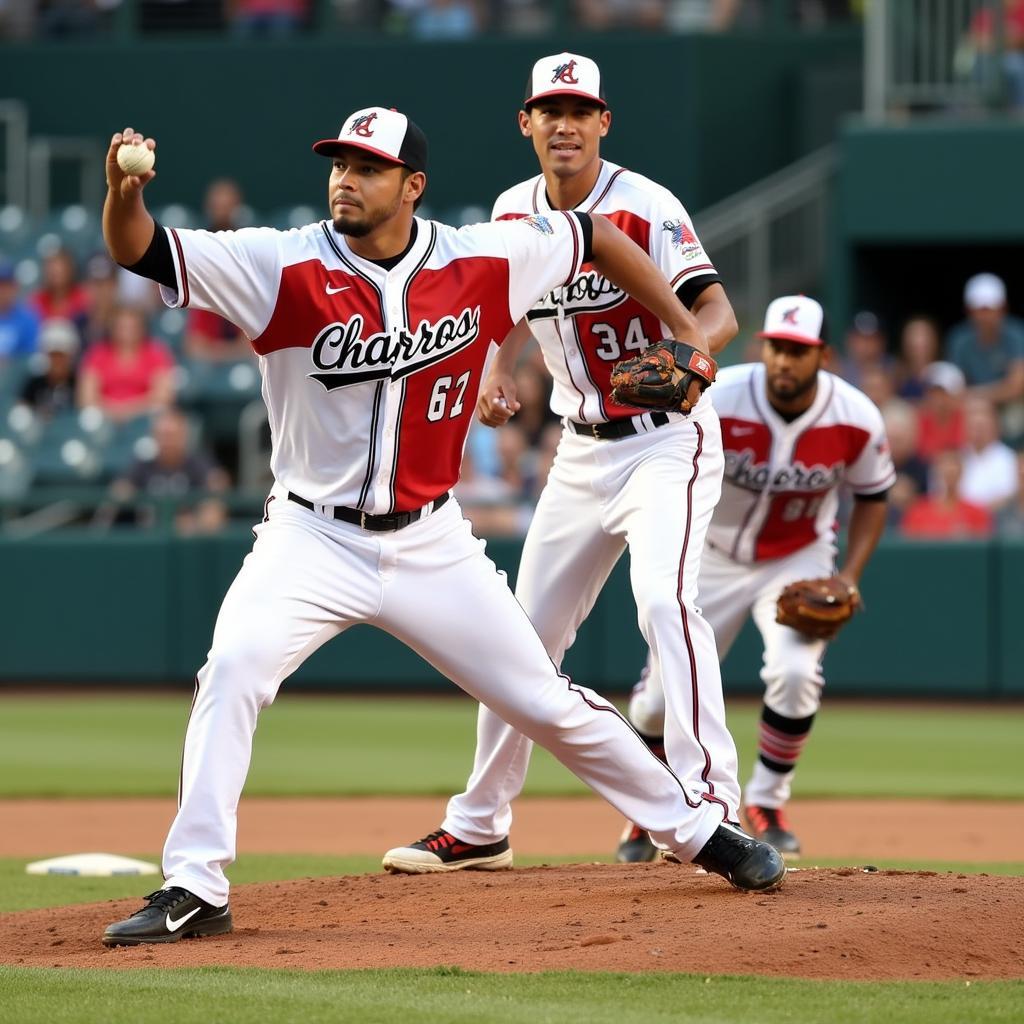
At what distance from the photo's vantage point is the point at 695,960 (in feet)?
14.4

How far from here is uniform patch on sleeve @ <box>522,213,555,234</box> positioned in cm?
505

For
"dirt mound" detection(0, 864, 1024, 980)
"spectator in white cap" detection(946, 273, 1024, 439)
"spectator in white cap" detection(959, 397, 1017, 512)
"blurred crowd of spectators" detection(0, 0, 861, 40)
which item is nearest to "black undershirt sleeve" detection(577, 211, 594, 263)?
"dirt mound" detection(0, 864, 1024, 980)

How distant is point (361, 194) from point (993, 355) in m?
9.68

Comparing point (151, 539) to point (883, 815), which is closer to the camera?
point (883, 815)

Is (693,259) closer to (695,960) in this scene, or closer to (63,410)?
(695,960)

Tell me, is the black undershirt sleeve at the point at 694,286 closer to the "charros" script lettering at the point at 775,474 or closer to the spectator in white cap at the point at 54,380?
the "charros" script lettering at the point at 775,474

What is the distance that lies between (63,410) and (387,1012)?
11077mm

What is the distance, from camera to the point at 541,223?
5.07m

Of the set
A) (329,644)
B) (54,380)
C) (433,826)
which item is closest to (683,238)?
(433,826)

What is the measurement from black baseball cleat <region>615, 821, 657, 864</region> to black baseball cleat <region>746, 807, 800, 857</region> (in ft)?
1.59

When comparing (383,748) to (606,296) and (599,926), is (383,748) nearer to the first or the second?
(606,296)

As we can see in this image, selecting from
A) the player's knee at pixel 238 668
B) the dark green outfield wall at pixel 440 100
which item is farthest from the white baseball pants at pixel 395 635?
the dark green outfield wall at pixel 440 100

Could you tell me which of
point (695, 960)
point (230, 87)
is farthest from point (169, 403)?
point (695, 960)

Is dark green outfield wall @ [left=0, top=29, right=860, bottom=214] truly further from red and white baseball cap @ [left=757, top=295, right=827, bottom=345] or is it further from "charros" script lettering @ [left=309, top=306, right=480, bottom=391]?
"charros" script lettering @ [left=309, top=306, right=480, bottom=391]
